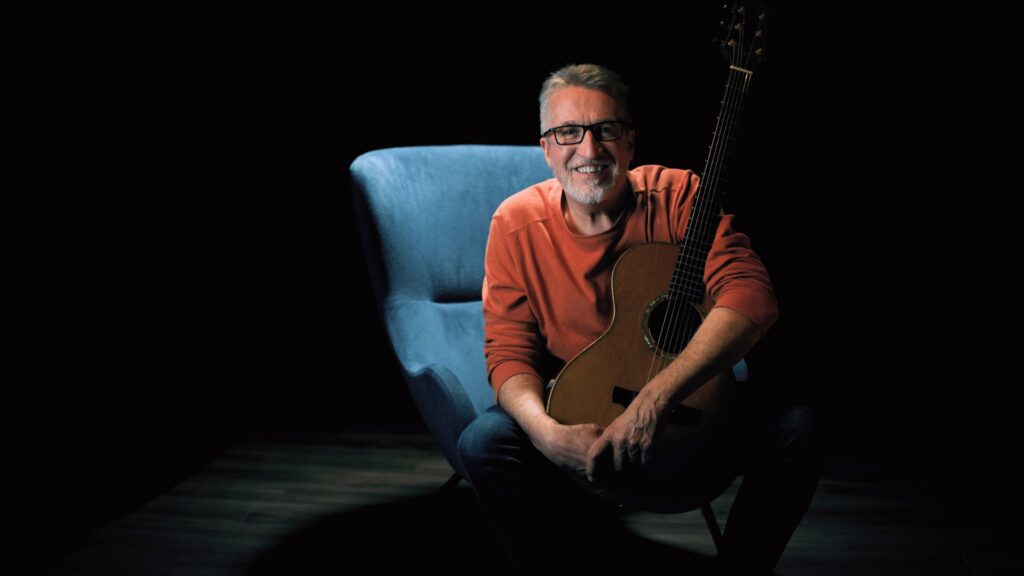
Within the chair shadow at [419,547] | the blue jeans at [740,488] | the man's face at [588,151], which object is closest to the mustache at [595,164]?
the man's face at [588,151]

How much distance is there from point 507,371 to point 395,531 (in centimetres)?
77

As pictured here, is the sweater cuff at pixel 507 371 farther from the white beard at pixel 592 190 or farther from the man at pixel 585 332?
the white beard at pixel 592 190

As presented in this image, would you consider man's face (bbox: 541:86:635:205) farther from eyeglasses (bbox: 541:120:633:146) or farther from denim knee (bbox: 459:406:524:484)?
denim knee (bbox: 459:406:524:484)

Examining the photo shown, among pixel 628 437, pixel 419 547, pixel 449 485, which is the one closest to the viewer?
pixel 628 437

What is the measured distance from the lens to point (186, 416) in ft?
10.3

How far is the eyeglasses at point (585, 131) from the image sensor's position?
1845 millimetres

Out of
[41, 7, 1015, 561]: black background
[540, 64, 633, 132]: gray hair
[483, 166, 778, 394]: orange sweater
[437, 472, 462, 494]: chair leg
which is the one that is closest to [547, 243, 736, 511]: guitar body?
[483, 166, 778, 394]: orange sweater

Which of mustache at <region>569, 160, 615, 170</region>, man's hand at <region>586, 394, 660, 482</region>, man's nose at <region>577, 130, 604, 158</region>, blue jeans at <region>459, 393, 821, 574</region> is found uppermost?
man's nose at <region>577, 130, 604, 158</region>

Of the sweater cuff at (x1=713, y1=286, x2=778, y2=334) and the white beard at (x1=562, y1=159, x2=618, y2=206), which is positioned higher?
the white beard at (x1=562, y1=159, x2=618, y2=206)

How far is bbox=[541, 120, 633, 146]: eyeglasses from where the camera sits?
1.84 metres

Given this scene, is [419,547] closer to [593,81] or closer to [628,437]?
[628,437]

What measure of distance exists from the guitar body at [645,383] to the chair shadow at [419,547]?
1.70ft

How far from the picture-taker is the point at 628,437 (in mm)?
1663

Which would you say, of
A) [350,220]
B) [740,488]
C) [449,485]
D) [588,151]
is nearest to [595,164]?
[588,151]
